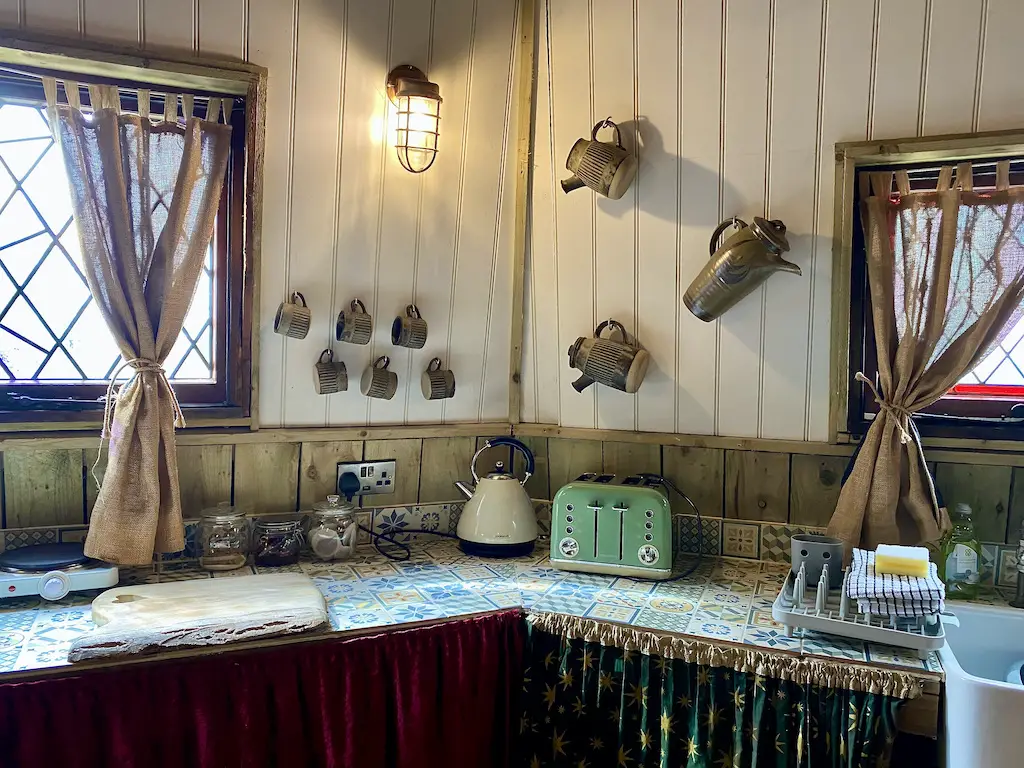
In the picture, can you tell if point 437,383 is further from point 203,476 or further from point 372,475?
point 203,476

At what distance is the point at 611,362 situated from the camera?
83.8 inches

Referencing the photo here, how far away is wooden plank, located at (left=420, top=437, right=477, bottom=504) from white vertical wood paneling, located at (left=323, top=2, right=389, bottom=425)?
0.27 meters

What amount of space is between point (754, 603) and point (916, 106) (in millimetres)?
1211

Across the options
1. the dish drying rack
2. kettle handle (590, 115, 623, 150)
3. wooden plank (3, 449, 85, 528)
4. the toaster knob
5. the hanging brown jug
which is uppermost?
kettle handle (590, 115, 623, 150)

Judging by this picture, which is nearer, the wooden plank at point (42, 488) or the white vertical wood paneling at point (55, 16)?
the white vertical wood paneling at point (55, 16)

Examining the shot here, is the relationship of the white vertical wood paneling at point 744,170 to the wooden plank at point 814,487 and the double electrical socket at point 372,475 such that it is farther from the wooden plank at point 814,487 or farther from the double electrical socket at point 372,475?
the double electrical socket at point 372,475

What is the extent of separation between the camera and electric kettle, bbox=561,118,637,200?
2059 mm

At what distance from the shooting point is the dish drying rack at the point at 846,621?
1564 millimetres

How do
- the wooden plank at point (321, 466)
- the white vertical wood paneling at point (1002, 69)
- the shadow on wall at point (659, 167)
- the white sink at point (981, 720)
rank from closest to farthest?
the white sink at point (981, 720) < the white vertical wood paneling at point (1002, 69) < the shadow on wall at point (659, 167) < the wooden plank at point (321, 466)

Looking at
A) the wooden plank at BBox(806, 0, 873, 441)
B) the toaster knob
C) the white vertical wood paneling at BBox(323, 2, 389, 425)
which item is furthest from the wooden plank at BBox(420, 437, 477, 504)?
the wooden plank at BBox(806, 0, 873, 441)

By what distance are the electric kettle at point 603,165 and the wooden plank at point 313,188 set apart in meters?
0.62

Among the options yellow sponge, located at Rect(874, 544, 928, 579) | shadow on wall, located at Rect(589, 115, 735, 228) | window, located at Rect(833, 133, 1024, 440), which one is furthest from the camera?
shadow on wall, located at Rect(589, 115, 735, 228)

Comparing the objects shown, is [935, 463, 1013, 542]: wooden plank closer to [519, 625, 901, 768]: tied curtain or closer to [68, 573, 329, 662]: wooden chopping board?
[519, 625, 901, 768]: tied curtain

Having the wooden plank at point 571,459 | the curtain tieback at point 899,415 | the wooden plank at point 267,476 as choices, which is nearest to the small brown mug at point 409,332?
the wooden plank at point 267,476
